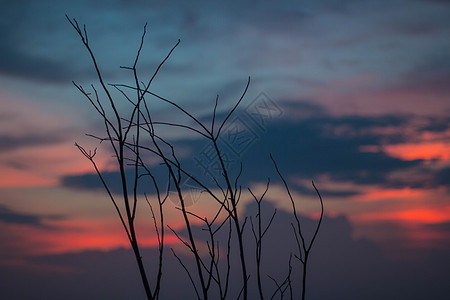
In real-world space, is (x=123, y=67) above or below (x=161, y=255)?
above

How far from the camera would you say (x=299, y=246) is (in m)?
2.01

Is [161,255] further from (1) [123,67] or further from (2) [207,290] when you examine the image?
(1) [123,67]

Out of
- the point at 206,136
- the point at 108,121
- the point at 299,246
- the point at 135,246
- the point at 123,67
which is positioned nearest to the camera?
the point at 135,246

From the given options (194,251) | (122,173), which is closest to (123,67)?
(122,173)

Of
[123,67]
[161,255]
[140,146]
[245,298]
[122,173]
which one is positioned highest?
[123,67]

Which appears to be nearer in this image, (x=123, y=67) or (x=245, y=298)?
(x=245, y=298)

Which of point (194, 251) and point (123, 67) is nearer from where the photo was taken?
point (194, 251)

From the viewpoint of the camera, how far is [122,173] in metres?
1.34

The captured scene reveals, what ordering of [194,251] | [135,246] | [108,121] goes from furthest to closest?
1. [108,121]
2. [194,251]
3. [135,246]

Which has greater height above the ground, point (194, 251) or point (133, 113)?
point (133, 113)

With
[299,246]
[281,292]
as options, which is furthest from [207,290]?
[281,292]

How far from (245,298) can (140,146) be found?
23.4 inches

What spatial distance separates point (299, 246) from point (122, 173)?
3.08 feet

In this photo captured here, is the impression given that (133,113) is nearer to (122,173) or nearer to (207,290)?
(122,173)
